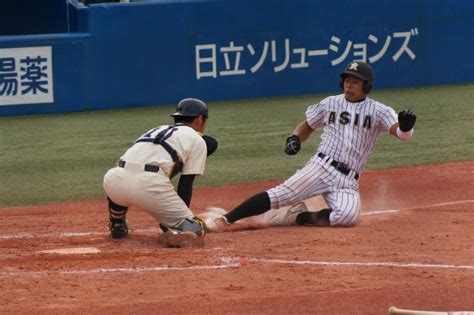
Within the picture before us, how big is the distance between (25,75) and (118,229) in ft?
24.1

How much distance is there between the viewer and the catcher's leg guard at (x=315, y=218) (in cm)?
828

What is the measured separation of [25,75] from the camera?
14.7 metres

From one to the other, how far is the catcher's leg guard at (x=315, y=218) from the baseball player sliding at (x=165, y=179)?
3.52ft

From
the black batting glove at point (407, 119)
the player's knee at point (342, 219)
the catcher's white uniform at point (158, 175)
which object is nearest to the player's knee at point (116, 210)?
the catcher's white uniform at point (158, 175)

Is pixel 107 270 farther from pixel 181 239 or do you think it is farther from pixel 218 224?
pixel 218 224

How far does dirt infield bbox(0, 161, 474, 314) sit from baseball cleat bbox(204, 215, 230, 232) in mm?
157

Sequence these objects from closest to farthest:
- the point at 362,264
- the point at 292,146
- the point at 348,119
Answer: the point at 362,264 → the point at 348,119 → the point at 292,146

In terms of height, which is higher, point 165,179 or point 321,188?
point 165,179

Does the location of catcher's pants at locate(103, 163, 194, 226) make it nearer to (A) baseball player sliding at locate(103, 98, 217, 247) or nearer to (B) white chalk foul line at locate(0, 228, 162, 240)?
(A) baseball player sliding at locate(103, 98, 217, 247)

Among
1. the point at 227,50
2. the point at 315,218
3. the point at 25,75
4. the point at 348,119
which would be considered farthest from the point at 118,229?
the point at 227,50

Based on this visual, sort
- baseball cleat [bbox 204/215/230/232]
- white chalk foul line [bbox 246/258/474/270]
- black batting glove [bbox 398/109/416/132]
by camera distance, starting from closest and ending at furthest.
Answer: white chalk foul line [bbox 246/258/474/270], black batting glove [bbox 398/109/416/132], baseball cleat [bbox 204/215/230/232]

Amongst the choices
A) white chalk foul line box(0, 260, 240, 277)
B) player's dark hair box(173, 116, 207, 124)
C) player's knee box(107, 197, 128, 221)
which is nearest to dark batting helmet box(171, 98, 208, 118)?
player's dark hair box(173, 116, 207, 124)

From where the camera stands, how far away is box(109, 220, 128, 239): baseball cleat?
7.78 meters

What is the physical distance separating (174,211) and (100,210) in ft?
6.10
